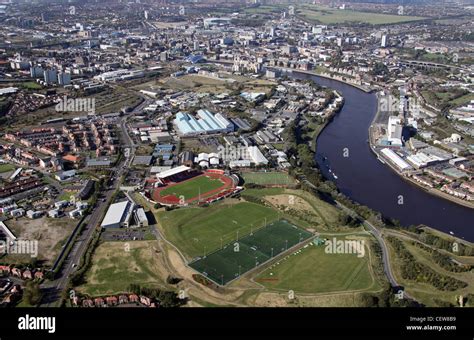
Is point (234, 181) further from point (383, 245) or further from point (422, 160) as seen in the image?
point (422, 160)

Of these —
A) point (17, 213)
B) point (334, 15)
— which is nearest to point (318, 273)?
point (17, 213)

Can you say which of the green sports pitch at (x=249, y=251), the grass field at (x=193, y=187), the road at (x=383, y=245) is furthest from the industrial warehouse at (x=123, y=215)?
the road at (x=383, y=245)

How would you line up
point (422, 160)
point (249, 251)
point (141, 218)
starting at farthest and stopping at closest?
point (422, 160)
point (141, 218)
point (249, 251)

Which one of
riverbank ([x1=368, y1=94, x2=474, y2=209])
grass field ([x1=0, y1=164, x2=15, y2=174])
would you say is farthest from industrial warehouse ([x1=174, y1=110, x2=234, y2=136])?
grass field ([x1=0, y1=164, x2=15, y2=174])

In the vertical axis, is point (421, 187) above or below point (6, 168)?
below

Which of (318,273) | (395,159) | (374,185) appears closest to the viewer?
(318,273)

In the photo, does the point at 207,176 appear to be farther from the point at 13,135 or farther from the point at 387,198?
the point at 13,135
